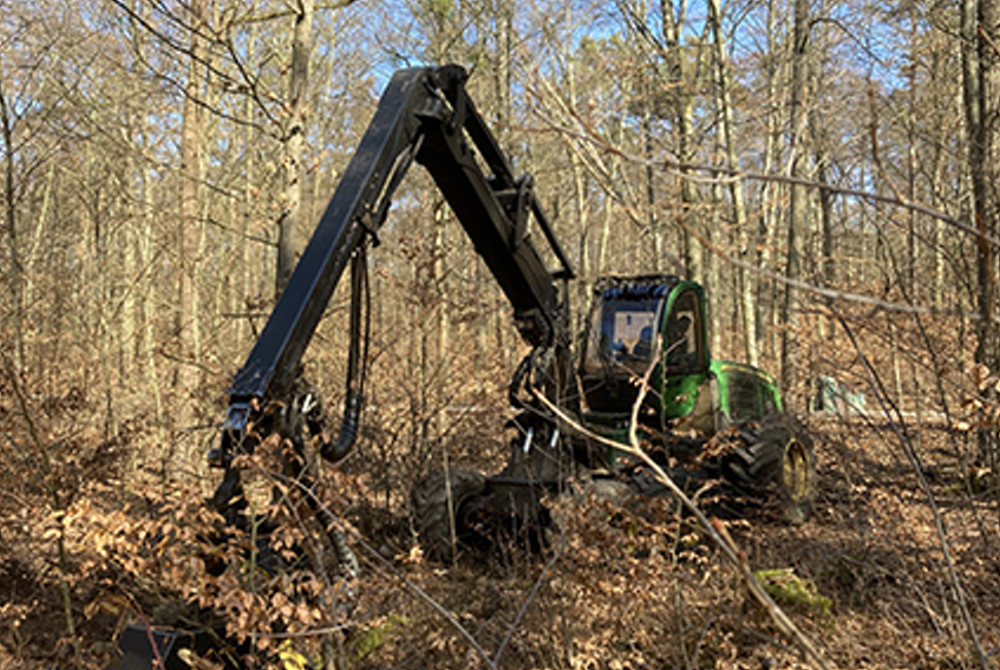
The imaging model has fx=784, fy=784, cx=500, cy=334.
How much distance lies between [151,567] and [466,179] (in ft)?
10.9

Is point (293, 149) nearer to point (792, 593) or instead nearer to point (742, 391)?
point (792, 593)

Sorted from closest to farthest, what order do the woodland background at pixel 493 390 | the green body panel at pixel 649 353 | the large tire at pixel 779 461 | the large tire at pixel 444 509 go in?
the woodland background at pixel 493 390 < the large tire at pixel 444 509 < the large tire at pixel 779 461 < the green body panel at pixel 649 353

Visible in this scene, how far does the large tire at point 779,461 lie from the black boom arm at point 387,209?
232 centimetres

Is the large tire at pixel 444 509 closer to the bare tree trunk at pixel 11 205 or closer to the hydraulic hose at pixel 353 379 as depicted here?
the hydraulic hose at pixel 353 379

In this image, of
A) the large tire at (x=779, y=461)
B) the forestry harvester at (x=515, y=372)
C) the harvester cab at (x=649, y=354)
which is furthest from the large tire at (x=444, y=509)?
the large tire at (x=779, y=461)

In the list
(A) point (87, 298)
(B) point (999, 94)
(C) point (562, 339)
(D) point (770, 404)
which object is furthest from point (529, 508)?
(A) point (87, 298)

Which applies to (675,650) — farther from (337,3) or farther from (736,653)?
(337,3)

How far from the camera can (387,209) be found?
4.75 meters

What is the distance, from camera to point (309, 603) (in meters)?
3.78

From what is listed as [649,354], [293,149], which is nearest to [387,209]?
[293,149]

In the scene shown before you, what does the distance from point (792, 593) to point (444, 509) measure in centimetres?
288

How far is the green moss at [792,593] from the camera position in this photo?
17.0 feet

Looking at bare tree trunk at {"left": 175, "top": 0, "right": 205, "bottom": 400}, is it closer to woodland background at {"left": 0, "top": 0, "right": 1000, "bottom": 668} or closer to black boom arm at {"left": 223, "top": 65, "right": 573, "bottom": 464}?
woodland background at {"left": 0, "top": 0, "right": 1000, "bottom": 668}

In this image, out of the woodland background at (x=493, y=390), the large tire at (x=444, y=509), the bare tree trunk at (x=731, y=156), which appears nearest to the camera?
the woodland background at (x=493, y=390)
